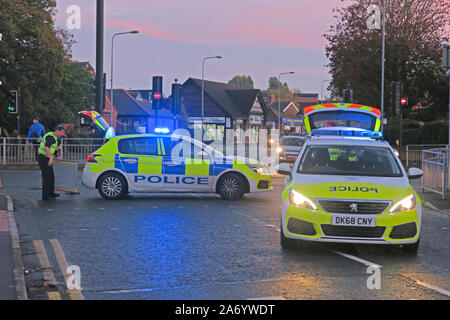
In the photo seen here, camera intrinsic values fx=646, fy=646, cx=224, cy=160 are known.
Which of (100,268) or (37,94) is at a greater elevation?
(37,94)

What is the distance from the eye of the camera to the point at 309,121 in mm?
18422

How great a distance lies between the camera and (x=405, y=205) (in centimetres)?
827

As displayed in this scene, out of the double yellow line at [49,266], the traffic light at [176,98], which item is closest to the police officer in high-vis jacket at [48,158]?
the double yellow line at [49,266]

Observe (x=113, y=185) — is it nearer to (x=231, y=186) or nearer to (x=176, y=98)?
(x=231, y=186)

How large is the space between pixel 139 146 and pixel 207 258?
723cm

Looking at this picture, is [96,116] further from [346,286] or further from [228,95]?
[228,95]

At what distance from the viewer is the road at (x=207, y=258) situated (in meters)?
6.56

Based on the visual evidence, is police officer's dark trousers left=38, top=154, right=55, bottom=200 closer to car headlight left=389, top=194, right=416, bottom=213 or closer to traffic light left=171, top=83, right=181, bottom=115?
car headlight left=389, top=194, right=416, bottom=213

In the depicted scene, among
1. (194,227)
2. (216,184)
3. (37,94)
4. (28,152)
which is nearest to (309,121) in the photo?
(216,184)

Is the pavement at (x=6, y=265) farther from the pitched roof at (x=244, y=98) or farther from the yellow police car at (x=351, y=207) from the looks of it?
the pitched roof at (x=244, y=98)

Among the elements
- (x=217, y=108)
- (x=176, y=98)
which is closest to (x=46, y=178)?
(x=176, y=98)

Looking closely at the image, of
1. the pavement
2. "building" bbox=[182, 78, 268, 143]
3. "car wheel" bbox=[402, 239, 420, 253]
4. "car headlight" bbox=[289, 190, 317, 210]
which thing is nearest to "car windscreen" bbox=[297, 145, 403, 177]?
"car headlight" bbox=[289, 190, 317, 210]

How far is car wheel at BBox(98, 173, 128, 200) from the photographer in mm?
15078

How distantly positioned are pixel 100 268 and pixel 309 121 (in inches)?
461
